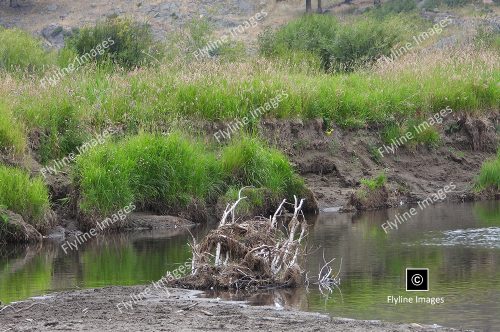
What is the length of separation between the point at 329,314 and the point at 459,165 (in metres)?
17.3

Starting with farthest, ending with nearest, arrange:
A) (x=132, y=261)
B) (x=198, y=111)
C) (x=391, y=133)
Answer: (x=391, y=133) < (x=198, y=111) < (x=132, y=261)

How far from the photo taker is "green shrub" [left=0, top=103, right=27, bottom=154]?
22.1 m

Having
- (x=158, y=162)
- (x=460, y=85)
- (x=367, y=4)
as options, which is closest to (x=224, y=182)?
(x=158, y=162)

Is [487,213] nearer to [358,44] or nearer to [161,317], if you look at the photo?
[161,317]

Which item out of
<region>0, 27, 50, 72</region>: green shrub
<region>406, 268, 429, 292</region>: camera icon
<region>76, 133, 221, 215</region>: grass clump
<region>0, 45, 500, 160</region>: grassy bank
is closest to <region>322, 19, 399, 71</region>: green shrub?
<region>0, 45, 500, 160</region>: grassy bank

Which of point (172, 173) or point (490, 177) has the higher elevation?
point (172, 173)

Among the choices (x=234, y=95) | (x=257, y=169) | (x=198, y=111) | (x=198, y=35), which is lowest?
(x=257, y=169)

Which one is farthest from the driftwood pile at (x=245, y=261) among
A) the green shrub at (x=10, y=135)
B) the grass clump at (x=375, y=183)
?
the grass clump at (x=375, y=183)

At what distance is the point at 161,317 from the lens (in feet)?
38.1

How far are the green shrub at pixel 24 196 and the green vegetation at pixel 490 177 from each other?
37.1ft

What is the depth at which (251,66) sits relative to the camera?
2919 cm

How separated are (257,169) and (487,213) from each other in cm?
514

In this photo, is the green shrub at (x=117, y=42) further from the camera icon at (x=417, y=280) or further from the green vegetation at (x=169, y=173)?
the camera icon at (x=417, y=280)

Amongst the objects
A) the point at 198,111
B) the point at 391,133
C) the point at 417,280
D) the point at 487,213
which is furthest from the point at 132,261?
the point at 391,133
